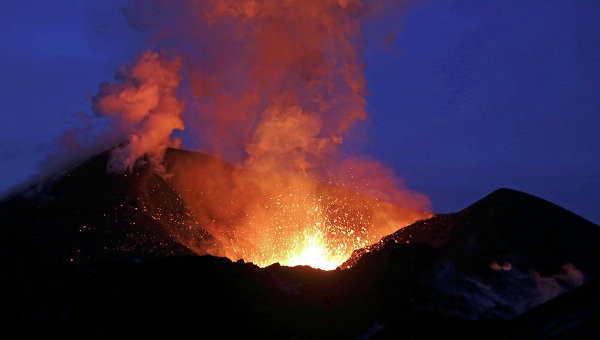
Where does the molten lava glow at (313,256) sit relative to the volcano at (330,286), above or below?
above

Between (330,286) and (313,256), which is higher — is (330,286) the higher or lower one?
the lower one

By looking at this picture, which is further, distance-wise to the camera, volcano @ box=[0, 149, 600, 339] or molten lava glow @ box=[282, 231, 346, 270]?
molten lava glow @ box=[282, 231, 346, 270]

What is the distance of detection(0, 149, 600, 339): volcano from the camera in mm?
19156

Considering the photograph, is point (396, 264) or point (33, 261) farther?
point (33, 261)

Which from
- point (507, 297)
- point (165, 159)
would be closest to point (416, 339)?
point (507, 297)

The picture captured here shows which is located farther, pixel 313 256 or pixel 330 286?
pixel 313 256

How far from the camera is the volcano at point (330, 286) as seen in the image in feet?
62.8

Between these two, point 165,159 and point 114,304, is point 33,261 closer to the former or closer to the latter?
point 114,304

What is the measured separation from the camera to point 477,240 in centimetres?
2342

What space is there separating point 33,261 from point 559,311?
1995 centimetres

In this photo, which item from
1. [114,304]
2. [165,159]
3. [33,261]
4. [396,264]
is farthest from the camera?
[165,159]

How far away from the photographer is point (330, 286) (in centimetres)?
2148

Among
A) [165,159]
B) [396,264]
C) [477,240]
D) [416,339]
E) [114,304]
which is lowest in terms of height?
[416,339]

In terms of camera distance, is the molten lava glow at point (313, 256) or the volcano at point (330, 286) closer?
the volcano at point (330, 286)
